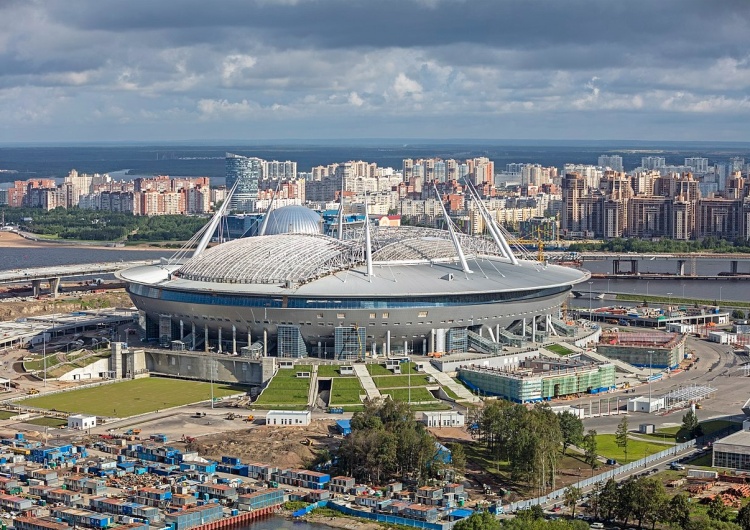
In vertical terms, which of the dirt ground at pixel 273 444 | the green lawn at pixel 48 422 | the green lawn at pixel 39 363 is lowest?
the green lawn at pixel 48 422

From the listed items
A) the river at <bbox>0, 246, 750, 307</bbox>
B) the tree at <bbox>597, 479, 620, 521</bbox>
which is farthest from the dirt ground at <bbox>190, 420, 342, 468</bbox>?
the river at <bbox>0, 246, 750, 307</bbox>

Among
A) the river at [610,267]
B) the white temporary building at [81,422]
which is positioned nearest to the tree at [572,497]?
the white temporary building at [81,422]

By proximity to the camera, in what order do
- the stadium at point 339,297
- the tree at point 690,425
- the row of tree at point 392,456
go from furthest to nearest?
the stadium at point 339,297 < the tree at point 690,425 < the row of tree at point 392,456

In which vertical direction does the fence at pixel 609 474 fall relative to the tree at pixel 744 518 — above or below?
below

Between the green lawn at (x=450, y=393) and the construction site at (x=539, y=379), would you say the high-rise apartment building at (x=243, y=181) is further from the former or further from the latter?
the green lawn at (x=450, y=393)

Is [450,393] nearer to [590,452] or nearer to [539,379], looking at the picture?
[539,379]

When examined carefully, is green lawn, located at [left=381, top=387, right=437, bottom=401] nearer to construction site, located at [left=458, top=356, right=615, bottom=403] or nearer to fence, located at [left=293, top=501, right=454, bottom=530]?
construction site, located at [left=458, top=356, right=615, bottom=403]

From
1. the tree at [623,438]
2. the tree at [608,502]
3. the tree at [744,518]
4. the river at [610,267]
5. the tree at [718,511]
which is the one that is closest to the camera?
the tree at [744,518]

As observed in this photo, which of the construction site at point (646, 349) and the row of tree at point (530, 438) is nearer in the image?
the row of tree at point (530, 438)
